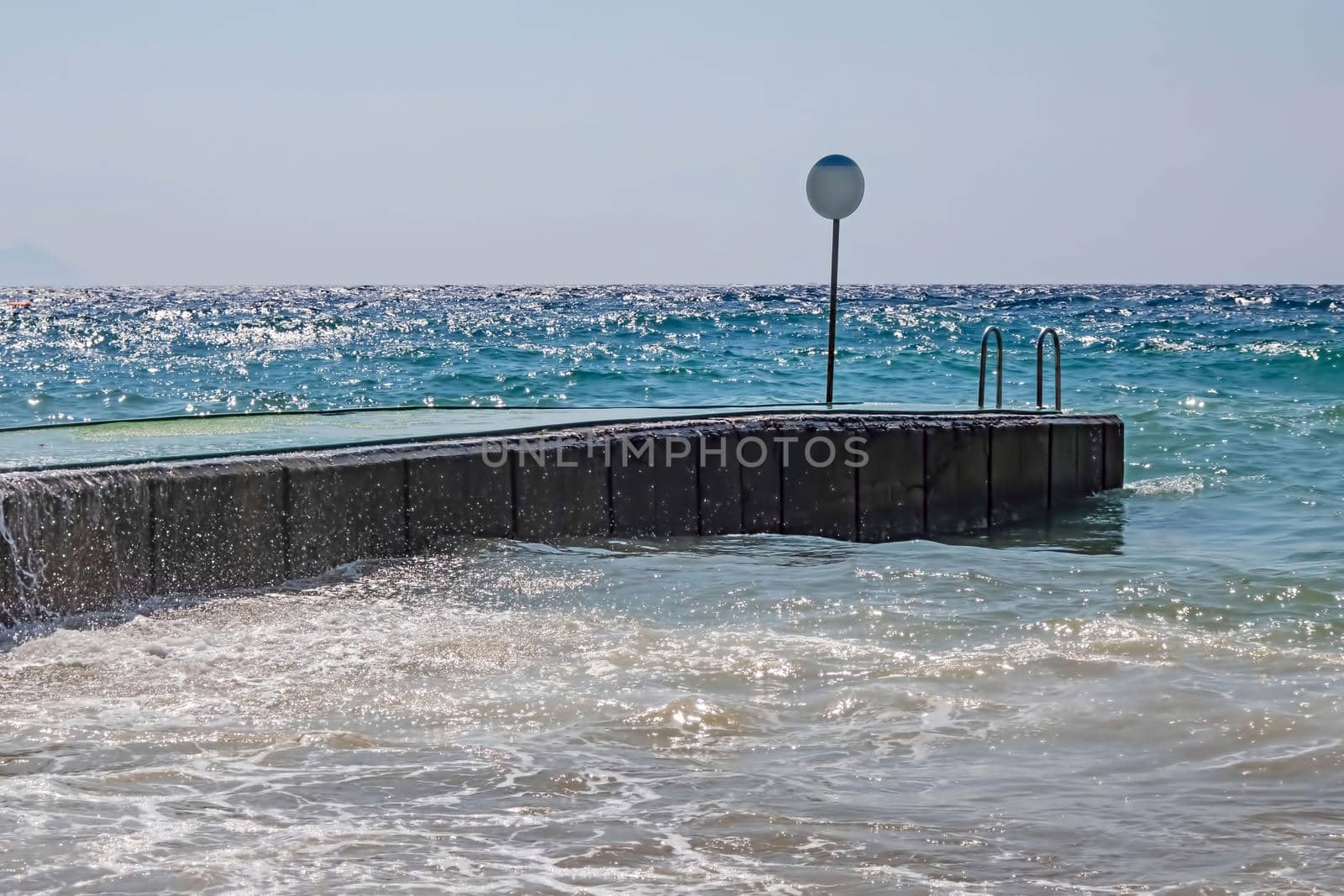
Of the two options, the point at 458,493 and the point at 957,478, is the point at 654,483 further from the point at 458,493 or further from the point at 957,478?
the point at 957,478

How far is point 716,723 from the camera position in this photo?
469cm

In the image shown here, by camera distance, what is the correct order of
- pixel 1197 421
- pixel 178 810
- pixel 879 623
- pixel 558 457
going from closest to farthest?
pixel 178 810
pixel 879 623
pixel 558 457
pixel 1197 421

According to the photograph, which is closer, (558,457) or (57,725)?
(57,725)

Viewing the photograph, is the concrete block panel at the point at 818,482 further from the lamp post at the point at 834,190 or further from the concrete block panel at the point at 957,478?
the lamp post at the point at 834,190

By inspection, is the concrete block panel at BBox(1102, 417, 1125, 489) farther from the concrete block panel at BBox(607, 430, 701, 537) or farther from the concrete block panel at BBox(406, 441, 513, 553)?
the concrete block panel at BBox(406, 441, 513, 553)

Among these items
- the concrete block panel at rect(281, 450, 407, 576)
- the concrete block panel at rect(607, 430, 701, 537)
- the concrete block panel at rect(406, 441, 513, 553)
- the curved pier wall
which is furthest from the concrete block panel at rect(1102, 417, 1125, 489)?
the concrete block panel at rect(281, 450, 407, 576)

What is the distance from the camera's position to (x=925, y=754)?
4.41 metres

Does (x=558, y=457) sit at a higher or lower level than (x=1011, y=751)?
higher

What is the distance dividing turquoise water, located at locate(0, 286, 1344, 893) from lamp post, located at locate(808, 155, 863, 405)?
8.70 feet

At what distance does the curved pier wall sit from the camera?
6.00 m

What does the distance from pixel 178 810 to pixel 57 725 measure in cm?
99

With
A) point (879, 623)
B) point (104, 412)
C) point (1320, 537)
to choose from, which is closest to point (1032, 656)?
point (879, 623)

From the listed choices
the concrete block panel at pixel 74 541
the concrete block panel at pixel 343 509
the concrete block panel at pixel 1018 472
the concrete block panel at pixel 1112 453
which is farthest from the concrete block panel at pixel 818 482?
the concrete block panel at pixel 74 541

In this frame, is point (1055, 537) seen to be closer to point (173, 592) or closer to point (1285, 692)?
point (1285, 692)
